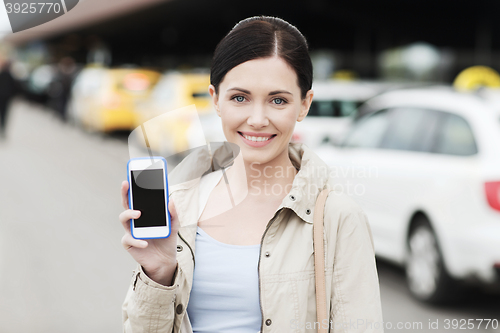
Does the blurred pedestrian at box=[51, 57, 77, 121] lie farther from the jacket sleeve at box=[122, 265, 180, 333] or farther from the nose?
the jacket sleeve at box=[122, 265, 180, 333]

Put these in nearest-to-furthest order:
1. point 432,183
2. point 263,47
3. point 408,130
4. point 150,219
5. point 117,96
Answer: point 150,219
point 263,47
point 432,183
point 408,130
point 117,96

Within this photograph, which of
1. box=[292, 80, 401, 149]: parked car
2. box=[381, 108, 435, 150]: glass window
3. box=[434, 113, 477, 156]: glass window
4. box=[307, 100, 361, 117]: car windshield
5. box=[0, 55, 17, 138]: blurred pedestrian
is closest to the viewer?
box=[434, 113, 477, 156]: glass window

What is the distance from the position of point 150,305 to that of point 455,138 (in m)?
4.04

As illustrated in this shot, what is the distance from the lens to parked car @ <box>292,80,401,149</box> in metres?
8.63

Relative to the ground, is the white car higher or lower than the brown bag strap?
higher

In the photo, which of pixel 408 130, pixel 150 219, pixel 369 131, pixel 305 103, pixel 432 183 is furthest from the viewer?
pixel 369 131

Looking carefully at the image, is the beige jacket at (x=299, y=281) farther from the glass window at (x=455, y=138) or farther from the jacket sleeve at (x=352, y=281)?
the glass window at (x=455, y=138)

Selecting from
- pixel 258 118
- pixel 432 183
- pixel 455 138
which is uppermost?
pixel 455 138

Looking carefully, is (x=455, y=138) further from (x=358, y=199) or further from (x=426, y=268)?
(x=358, y=199)

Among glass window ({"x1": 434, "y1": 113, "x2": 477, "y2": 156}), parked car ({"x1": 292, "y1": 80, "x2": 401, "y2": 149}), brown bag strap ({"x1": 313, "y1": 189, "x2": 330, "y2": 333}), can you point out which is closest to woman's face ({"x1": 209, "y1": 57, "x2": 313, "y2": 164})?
brown bag strap ({"x1": 313, "y1": 189, "x2": 330, "y2": 333})

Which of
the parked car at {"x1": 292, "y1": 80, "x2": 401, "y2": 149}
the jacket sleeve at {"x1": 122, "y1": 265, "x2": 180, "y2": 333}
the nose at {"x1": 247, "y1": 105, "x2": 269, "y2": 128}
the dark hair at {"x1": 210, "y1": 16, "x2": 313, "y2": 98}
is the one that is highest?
the parked car at {"x1": 292, "y1": 80, "x2": 401, "y2": 149}

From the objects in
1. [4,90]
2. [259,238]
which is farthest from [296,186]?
[4,90]

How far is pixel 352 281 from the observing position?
6.07 ft

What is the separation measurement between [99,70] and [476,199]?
1627 centimetres
